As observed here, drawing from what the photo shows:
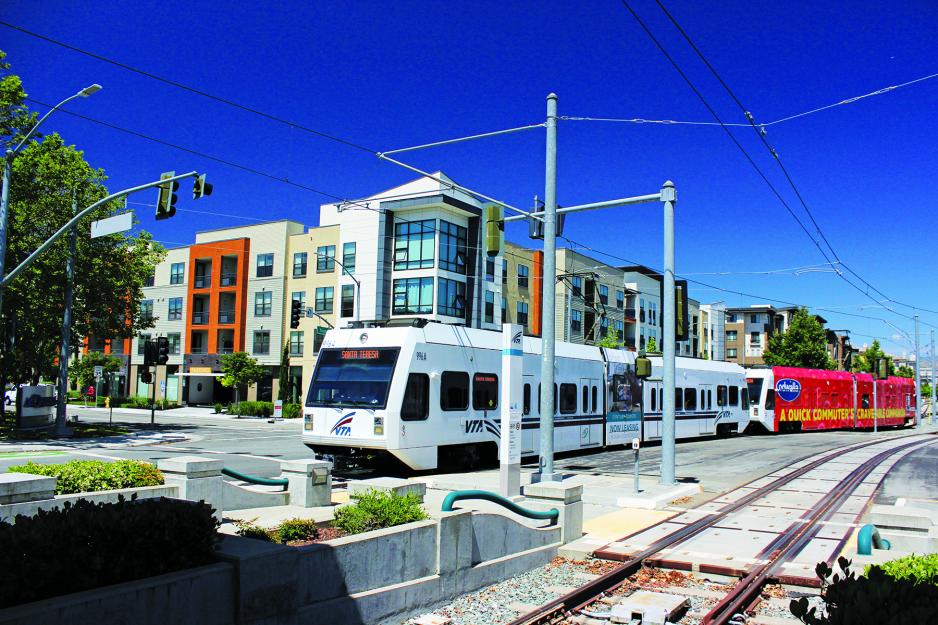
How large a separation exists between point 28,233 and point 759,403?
→ 34352 millimetres

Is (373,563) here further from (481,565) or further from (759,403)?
(759,403)

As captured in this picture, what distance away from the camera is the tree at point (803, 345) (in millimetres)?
69562

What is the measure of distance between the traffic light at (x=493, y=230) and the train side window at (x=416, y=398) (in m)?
3.21

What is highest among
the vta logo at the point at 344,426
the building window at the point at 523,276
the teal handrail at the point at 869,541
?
the building window at the point at 523,276

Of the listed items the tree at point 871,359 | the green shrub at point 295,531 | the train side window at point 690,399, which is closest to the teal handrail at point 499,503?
the green shrub at point 295,531

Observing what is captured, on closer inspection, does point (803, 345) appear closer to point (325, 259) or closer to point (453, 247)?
point (453, 247)

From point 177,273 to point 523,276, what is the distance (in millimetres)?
30205

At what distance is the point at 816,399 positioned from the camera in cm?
4312

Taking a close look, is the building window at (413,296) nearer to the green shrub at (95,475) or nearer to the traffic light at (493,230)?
the traffic light at (493,230)

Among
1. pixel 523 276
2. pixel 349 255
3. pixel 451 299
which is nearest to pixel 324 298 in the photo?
pixel 349 255

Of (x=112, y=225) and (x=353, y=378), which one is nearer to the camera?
(x=353, y=378)

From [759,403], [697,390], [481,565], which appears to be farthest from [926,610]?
[759,403]

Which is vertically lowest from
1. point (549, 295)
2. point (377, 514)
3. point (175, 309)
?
point (377, 514)

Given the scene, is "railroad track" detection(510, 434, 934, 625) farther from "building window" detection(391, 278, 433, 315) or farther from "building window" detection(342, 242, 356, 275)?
"building window" detection(342, 242, 356, 275)
